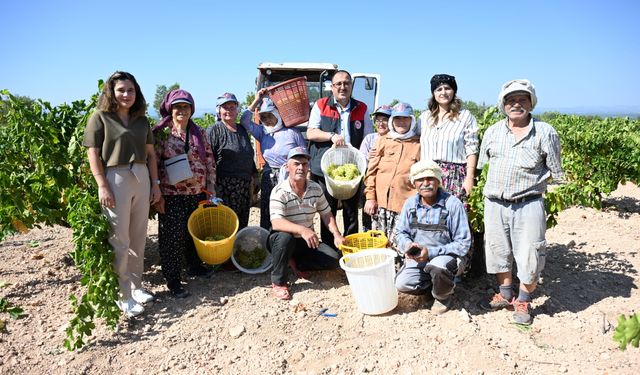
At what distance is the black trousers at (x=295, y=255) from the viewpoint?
3.96m

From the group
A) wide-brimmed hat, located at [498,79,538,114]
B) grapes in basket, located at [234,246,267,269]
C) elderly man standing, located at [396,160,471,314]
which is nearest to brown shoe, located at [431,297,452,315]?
elderly man standing, located at [396,160,471,314]

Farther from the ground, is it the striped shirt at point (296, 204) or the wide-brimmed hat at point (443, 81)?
the wide-brimmed hat at point (443, 81)

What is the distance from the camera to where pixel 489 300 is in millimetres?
3740

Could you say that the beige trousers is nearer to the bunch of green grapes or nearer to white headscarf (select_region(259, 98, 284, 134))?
white headscarf (select_region(259, 98, 284, 134))

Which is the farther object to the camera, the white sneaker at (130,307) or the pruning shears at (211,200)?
the pruning shears at (211,200)

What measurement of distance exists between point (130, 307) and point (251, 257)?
129cm

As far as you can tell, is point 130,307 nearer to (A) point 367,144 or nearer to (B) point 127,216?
(B) point 127,216

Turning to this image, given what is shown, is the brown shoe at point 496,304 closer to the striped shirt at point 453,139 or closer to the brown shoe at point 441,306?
the brown shoe at point 441,306

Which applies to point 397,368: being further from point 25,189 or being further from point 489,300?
point 25,189

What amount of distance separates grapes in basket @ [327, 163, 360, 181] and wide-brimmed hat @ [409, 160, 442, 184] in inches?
33.4

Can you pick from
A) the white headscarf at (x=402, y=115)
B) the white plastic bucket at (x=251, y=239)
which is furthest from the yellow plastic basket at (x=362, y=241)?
the white plastic bucket at (x=251, y=239)

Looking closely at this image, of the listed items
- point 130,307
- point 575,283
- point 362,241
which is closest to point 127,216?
point 130,307

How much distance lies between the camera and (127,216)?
336 centimetres

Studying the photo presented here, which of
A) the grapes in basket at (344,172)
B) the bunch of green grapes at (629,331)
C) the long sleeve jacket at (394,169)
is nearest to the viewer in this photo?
the bunch of green grapes at (629,331)
